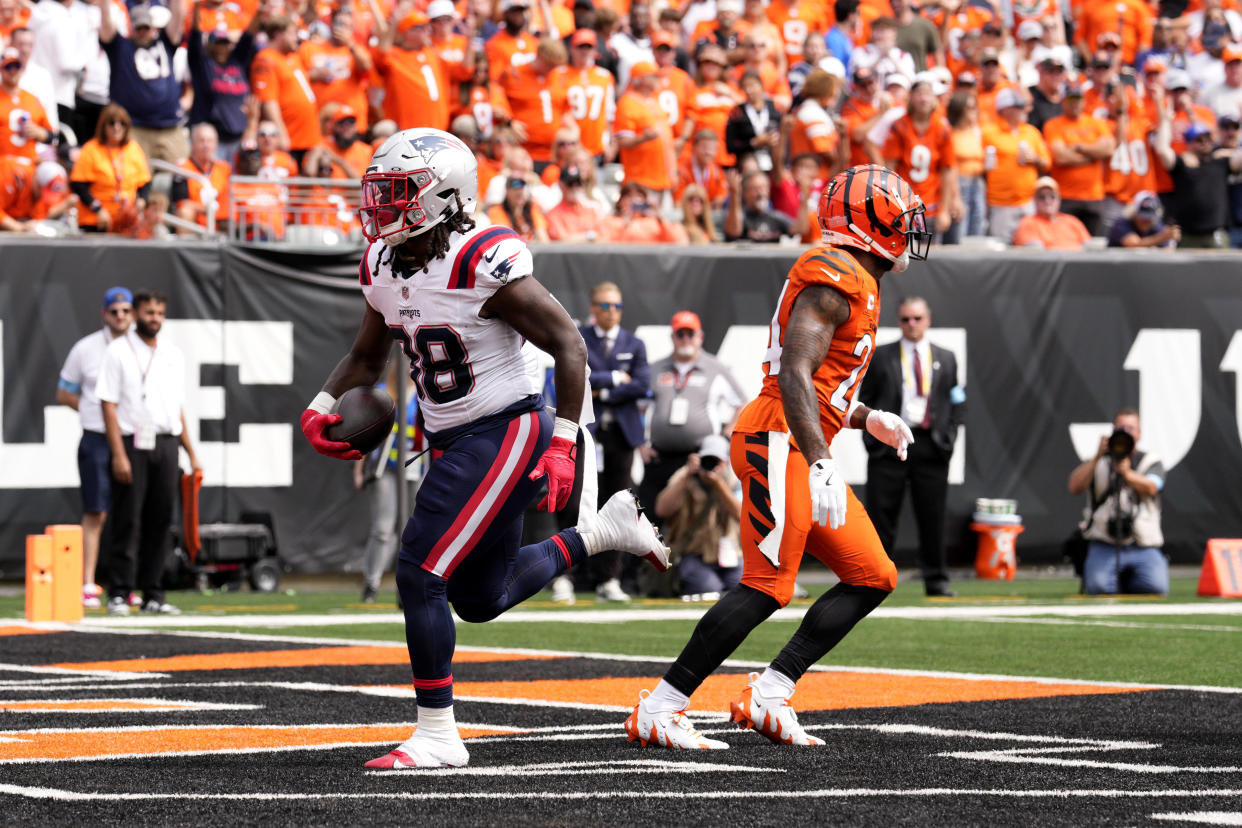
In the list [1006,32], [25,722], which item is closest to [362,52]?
[1006,32]

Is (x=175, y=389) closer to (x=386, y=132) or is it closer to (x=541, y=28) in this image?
(x=386, y=132)

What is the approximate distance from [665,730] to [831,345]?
142 centimetres

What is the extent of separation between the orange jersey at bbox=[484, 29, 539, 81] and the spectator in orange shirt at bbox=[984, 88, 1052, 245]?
4.44m

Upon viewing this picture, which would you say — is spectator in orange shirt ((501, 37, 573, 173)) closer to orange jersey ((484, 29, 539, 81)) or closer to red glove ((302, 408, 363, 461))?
orange jersey ((484, 29, 539, 81))

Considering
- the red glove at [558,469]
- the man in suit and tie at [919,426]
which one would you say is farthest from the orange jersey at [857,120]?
the red glove at [558,469]

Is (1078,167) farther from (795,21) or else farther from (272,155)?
(272,155)

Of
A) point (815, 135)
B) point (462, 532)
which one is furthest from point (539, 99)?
point (462, 532)

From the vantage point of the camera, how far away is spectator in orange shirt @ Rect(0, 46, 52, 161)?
52.7 feet

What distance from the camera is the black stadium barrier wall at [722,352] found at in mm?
15336

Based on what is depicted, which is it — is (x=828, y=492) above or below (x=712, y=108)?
below

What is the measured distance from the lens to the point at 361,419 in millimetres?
6395

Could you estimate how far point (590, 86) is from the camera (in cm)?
1875

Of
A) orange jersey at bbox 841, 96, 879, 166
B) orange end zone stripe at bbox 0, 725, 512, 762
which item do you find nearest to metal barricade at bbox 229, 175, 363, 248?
orange jersey at bbox 841, 96, 879, 166

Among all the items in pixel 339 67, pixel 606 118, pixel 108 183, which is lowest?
pixel 108 183
